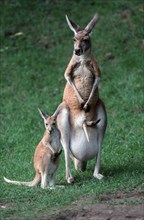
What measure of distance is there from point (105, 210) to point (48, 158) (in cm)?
163

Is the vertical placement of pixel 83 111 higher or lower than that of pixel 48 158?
higher

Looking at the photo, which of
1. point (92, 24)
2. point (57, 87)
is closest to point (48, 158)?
point (92, 24)

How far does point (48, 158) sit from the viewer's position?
28.6ft

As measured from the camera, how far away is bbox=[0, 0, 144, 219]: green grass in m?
8.60

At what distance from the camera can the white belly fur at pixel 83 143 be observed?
31.1ft

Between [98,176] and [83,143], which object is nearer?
[98,176]

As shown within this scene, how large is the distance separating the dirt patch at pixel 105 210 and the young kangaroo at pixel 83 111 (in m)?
1.68

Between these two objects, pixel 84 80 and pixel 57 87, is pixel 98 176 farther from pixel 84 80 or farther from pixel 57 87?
pixel 57 87

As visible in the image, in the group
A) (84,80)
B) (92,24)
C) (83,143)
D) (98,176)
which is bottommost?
(98,176)

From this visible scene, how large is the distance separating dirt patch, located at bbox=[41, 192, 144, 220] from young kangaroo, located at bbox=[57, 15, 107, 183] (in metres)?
1.68

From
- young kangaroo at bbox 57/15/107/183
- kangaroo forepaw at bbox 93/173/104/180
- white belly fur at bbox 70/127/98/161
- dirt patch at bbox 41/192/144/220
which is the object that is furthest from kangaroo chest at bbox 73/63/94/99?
dirt patch at bbox 41/192/144/220

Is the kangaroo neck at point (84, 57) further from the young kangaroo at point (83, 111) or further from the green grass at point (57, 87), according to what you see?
the green grass at point (57, 87)

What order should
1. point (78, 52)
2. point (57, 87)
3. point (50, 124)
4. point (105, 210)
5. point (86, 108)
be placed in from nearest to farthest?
1. point (105, 210)
2. point (50, 124)
3. point (78, 52)
4. point (86, 108)
5. point (57, 87)

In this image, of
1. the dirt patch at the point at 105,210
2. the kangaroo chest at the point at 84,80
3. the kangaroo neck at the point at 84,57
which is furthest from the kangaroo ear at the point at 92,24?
the dirt patch at the point at 105,210
